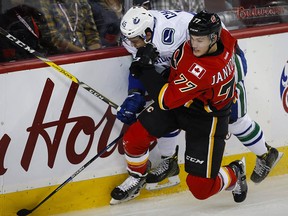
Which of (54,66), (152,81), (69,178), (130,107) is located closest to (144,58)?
(152,81)

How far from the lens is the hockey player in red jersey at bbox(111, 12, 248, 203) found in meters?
3.61

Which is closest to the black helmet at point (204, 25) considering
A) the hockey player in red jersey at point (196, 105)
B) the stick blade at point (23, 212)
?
the hockey player in red jersey at point (196, 105)

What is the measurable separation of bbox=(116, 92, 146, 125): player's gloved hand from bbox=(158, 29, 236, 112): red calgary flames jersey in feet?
0.83

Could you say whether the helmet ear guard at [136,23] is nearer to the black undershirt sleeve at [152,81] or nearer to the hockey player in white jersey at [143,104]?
the hockey player in white jersey at [143,104]

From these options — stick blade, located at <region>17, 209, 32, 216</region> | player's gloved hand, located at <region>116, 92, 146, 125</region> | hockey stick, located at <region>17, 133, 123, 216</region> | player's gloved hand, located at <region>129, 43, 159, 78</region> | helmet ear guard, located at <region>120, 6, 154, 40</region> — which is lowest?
stick blade, located at <region>17, 209, 32, 216</region>

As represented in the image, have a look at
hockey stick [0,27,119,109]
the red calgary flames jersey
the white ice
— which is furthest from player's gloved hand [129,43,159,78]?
the white ice

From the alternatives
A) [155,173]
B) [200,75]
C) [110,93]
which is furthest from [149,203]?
[200,75]

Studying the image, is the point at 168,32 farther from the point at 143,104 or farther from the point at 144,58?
the point at 143,104

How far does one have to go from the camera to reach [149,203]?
4273 millimetres

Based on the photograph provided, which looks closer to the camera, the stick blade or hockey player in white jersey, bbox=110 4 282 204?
hockey player in white jersey, bbox=110 4 282 204

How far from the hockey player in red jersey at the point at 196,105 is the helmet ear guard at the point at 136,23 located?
0.09 meters

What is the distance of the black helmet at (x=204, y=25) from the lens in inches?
140

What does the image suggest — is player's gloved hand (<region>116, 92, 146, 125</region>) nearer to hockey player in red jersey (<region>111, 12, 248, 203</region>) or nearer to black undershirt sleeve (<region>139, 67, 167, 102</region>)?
hockey player in red jersey (<region>111, 12, 248, 203</region>)

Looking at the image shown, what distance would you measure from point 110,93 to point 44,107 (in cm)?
38
